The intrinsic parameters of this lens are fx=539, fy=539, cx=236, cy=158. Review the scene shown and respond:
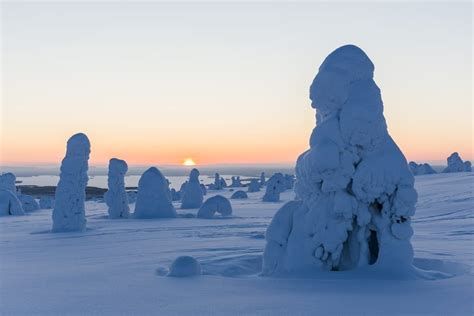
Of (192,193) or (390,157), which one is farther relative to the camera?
(192,193)

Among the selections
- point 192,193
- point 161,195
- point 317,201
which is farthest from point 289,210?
point 192,193

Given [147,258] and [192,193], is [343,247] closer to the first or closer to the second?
[147,258]

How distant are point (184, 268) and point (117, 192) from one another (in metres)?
18.5

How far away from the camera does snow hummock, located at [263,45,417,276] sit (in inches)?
Result: 309

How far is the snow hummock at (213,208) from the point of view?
23078 millimetres

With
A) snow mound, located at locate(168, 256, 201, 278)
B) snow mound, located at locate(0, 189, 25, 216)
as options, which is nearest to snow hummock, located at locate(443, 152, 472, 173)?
snow mound, located at locate(0, 189, 25, 216)

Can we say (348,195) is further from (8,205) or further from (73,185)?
(8,205)

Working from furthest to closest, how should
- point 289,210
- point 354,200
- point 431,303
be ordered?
1. point 289,210
2. point 354,200
3. point 431,303

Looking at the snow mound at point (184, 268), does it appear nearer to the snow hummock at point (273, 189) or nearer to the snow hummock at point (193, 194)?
the snow hummock at point (193, 194)

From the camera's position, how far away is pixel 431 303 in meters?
5.71

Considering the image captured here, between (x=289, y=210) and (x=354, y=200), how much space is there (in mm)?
1080

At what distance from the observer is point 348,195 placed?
799cm

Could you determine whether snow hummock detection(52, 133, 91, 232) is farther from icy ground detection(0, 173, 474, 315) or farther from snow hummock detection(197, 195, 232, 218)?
icy ground detection(0, 173, 474, 315)

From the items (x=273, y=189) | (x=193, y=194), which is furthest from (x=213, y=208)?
(x=273, y=189)
